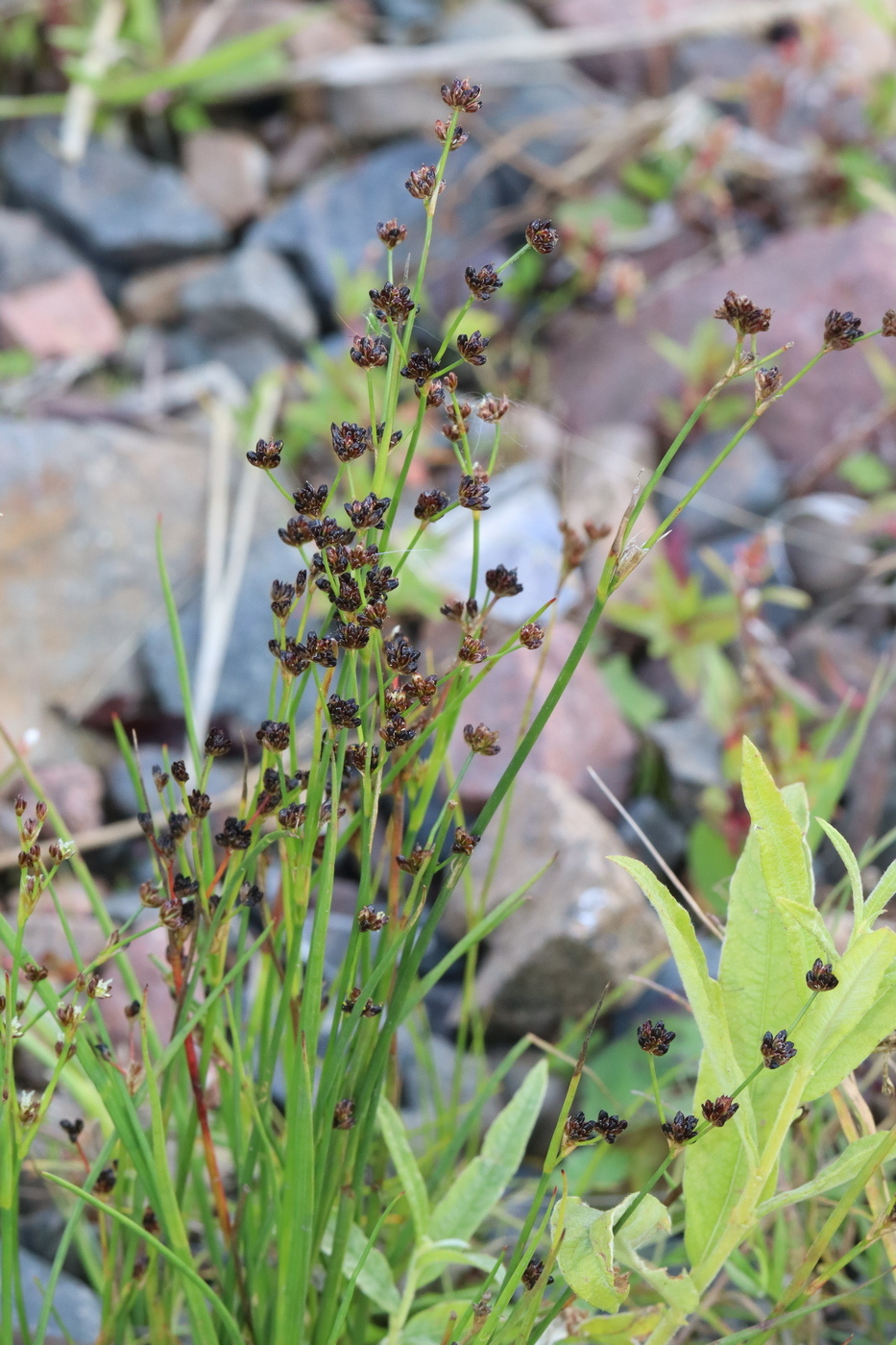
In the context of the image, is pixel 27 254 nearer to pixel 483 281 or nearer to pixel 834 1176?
pixel 483 281

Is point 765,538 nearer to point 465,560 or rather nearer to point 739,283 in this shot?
point 465,560

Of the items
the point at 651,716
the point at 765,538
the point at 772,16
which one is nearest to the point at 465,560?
the point at 651,716

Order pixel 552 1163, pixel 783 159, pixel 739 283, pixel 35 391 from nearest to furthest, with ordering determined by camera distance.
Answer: pixel 552 1163 → pixel 35 391 → pixel 739 283 → pixel 783 159

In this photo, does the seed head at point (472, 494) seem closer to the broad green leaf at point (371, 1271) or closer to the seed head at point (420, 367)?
the seed head at point (420, 367)

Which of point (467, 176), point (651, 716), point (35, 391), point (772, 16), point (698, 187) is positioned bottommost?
point (651, 716)

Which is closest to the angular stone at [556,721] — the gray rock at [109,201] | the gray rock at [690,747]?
the gray rock at [690,747]
